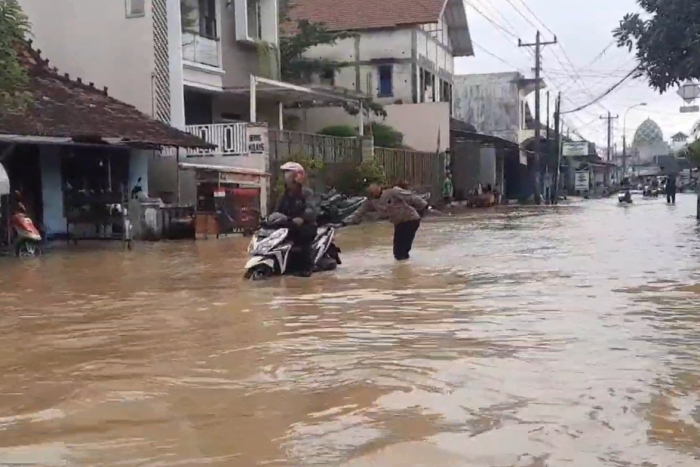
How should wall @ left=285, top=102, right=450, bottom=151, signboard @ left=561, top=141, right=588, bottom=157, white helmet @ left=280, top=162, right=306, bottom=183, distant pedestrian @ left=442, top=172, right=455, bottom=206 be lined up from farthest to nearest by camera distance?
signboard @ left=561, top=141, right=588, bottom=157 < distant pedestrian @ left=442, top=172, right=455, bottom=206 < wall @ left=285, top=102, right=450, bottom=151 < white helmet @ left=280, top=162, right=306, bottom=183

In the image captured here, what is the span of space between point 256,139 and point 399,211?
975 cm

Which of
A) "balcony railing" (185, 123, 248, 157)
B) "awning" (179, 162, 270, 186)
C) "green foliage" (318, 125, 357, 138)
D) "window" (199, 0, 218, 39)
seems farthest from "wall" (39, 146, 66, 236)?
"green foliage" (318, 125, 357, 138)

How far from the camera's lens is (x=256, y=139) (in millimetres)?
21859

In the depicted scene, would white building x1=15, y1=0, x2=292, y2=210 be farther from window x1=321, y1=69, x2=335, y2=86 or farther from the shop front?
window x1=321, y1=69, x2=335, y2=86

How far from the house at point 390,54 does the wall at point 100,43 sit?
15575 millimetres

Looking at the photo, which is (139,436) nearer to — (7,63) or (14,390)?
(14,390)

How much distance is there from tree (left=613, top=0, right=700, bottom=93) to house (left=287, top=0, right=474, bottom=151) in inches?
666

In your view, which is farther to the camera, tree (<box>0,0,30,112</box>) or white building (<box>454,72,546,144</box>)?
white building (<box>454,72,546,144</box>)

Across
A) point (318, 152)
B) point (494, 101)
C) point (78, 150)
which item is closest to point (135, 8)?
point (78, 150)

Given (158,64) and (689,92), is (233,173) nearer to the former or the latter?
(158,64)

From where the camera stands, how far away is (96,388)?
5.34m

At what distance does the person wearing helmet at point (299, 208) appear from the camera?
10.5m

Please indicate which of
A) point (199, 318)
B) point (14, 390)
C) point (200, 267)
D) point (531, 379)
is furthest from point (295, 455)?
point (200, 267)

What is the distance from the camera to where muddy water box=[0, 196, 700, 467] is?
4113 mm
